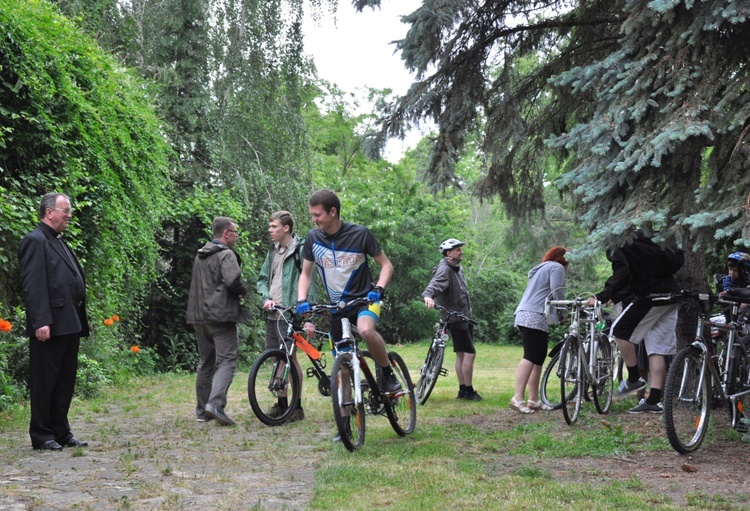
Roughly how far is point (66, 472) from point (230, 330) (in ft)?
9.27

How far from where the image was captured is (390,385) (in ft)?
21.6

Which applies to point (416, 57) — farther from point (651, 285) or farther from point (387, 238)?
point (387, 238)

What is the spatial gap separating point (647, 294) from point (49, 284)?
17.9ft

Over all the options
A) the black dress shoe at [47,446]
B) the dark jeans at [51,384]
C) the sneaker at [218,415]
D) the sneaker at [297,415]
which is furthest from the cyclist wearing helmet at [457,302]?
the black dress shoe at [47,446]

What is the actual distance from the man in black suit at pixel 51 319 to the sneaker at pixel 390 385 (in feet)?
7.79

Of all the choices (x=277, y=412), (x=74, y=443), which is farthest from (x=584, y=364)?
(x=74, y=443)

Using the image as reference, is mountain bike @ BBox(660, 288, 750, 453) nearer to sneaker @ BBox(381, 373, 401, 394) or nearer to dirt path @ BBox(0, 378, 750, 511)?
dirt path @ BBox(0, 378, 750, 511)

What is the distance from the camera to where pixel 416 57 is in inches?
344

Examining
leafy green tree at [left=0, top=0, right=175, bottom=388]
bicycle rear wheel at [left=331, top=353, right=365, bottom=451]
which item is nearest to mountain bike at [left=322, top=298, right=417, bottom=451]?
bicycle rear wheel at [left=331, top=353, right=365, bottom=451]

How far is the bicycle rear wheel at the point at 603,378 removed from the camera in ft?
26.5

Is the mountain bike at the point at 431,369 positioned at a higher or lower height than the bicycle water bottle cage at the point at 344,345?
lower

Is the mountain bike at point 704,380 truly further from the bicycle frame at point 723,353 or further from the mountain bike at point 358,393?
the mountain bike at point 358,393

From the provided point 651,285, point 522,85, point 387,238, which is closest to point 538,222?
point 522,85

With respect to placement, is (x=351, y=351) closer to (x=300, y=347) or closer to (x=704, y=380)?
(x=300, y=347)
